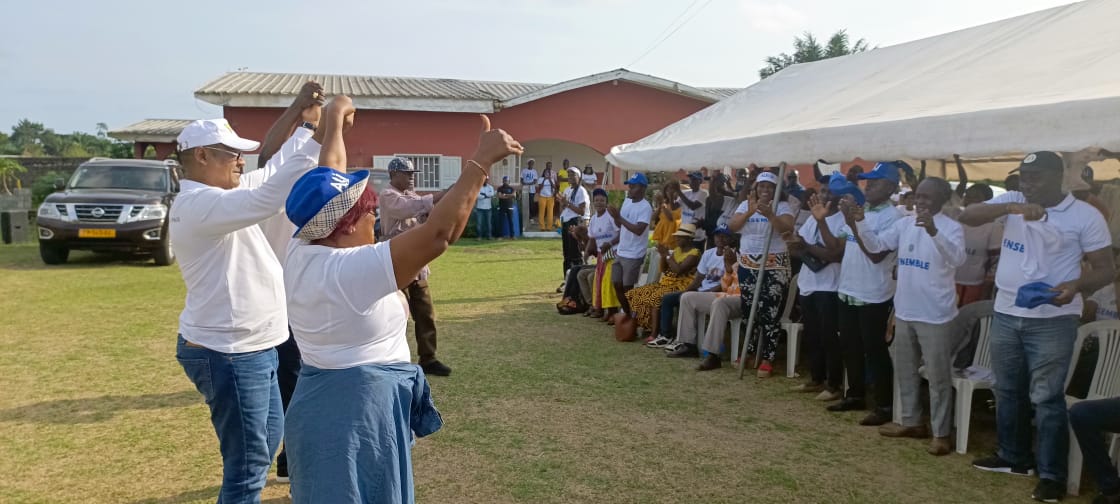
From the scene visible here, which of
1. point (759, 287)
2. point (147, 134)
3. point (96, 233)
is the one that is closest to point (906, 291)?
point (759, 287)

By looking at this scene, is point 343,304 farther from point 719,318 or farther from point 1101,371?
point 719,318

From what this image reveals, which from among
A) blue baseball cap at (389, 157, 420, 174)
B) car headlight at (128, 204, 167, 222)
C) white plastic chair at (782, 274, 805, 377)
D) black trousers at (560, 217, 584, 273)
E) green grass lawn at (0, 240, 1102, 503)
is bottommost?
green grass lawn at (0, 240, 1102, 503)

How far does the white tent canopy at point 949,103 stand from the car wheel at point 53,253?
11565 millimetres

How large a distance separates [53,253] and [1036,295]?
15369 mm

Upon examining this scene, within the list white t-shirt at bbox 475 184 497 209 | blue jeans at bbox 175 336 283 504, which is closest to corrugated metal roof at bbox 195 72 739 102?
white t-shirt at bbox 475 184 497 209

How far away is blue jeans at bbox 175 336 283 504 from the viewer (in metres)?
3.08

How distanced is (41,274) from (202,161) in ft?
39.7

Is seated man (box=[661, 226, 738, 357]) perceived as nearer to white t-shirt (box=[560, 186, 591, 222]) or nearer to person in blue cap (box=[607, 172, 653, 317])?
person in blue cap (box=[607, 172, 653, 317])

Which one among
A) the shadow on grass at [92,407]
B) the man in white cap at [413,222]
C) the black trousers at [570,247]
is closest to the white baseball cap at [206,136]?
the man in white cap at [413,222]

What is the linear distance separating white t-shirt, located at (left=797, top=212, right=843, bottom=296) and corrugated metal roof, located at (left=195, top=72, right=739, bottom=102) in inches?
588

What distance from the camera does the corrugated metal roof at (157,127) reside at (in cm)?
2855

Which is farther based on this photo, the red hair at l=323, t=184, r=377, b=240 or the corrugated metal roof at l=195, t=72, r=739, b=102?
the corrugated metal roof at l=195, t=72, r=739, b=102

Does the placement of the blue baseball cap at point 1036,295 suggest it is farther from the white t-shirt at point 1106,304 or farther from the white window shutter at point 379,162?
the white window shutter at point 379,162

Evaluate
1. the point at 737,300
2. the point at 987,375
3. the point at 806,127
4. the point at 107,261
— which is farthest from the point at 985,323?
the point at 107,261
